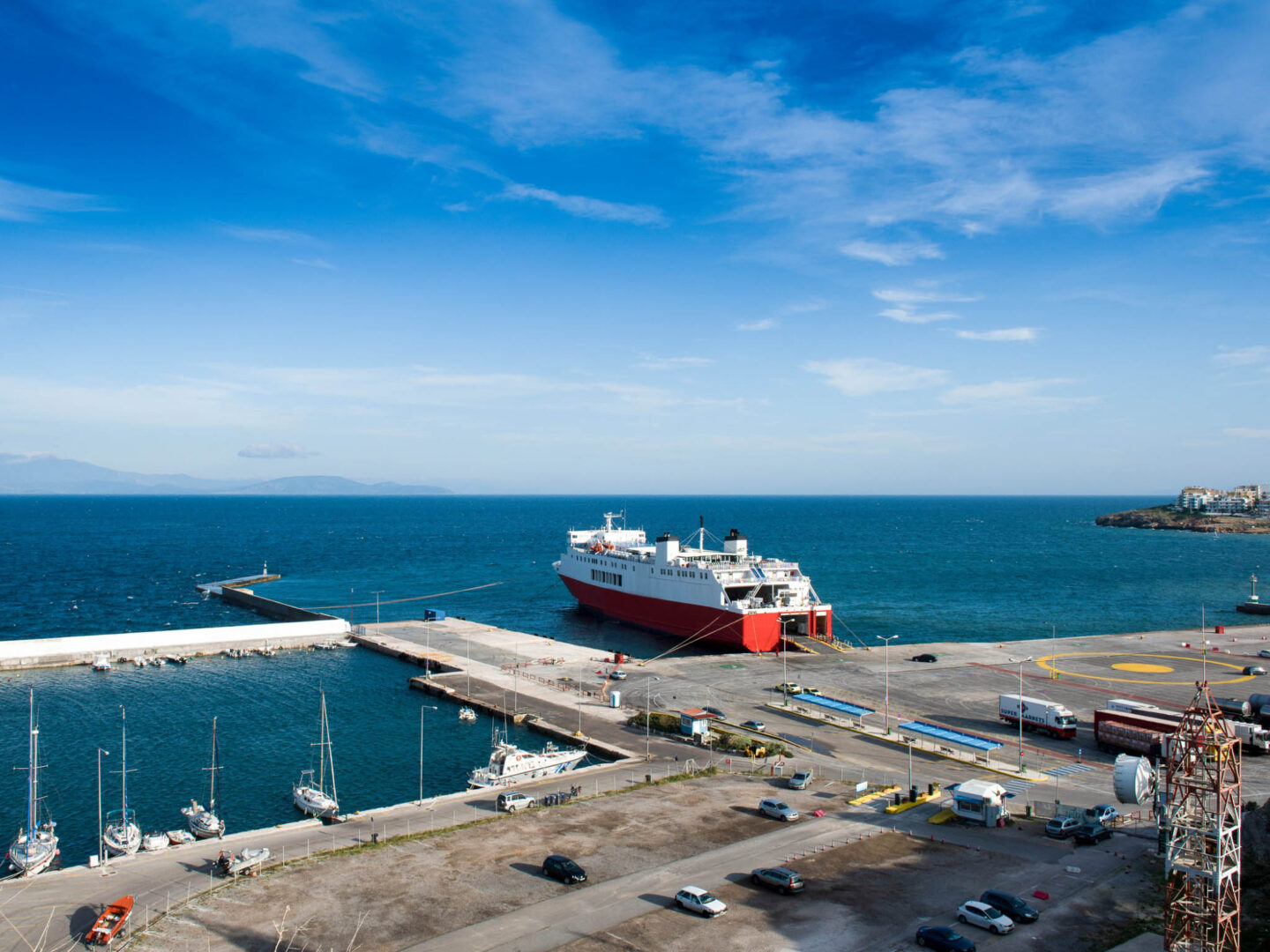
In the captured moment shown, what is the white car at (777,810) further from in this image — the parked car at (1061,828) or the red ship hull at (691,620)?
the red ship hull at (691,620)

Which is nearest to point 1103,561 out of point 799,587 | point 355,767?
point 799,587

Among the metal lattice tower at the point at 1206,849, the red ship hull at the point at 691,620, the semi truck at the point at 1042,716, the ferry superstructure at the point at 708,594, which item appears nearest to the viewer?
the metal lattice tower at the point at 1206,849

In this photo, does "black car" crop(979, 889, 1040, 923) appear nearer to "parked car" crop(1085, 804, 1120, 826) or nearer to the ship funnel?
"parked car" crop(1085, 804, 1120, 826)

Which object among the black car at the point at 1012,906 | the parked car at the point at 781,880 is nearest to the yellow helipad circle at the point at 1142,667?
the black car at the point at 1012,906

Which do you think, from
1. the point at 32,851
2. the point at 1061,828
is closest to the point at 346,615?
the point at 32,851

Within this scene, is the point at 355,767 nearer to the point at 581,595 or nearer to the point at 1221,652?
the point at 581,595

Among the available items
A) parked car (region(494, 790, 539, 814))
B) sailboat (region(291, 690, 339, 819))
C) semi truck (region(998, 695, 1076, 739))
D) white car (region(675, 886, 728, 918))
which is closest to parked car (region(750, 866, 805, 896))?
white car (region(675, 886, 728, 918))
